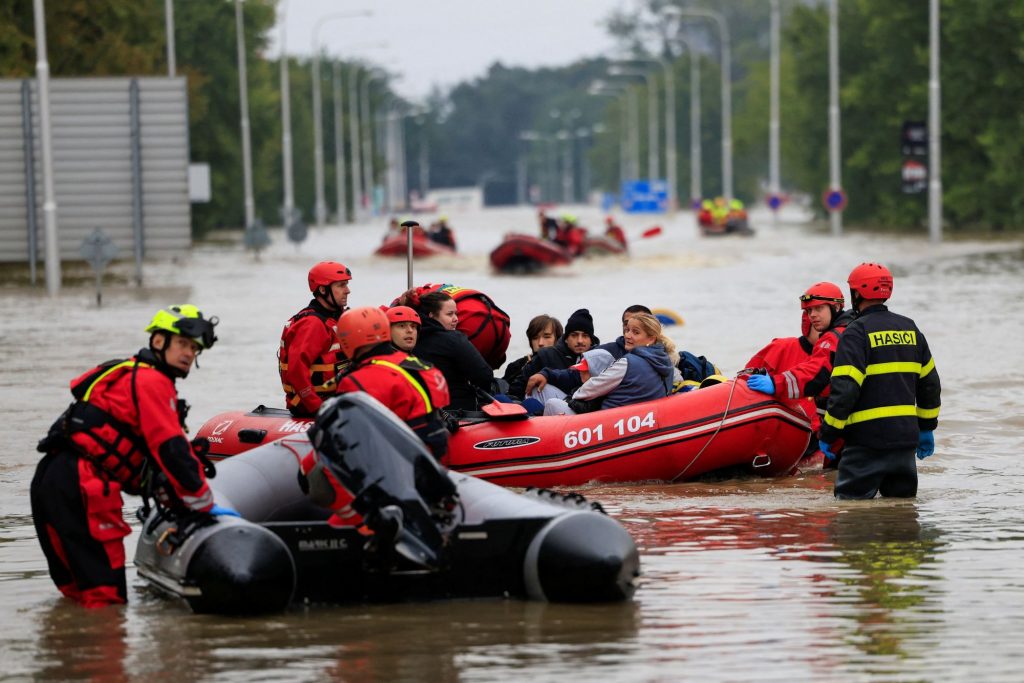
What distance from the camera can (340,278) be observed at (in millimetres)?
12203

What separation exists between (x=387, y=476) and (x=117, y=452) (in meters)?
1.26

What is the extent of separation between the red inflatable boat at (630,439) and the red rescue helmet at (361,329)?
3.07 m

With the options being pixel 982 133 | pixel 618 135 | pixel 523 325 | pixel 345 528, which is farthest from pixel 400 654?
pixel 618 135

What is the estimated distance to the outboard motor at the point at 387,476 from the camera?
8508 mm

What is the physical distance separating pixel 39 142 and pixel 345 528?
27744mm

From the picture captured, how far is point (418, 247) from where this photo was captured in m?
46.8

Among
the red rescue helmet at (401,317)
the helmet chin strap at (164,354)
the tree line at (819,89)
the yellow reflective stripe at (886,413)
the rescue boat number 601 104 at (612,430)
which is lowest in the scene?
the rescue boat number 601 104 at (612,430)

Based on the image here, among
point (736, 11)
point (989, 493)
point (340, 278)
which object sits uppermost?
point (736, 11)

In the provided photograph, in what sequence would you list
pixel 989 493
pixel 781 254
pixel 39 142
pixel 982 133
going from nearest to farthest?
pixel 989 493 < pixel 39 142 < pixel 781 254 < pixel 982 133

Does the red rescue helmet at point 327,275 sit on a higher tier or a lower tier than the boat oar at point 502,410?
higher

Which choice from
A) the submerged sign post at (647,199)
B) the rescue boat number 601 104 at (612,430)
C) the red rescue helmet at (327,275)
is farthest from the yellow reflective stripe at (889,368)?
the submerged sign post at (647,199)

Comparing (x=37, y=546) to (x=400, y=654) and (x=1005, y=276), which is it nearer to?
(x=400, y=654)

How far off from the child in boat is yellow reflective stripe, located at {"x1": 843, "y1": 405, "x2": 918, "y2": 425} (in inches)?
83.3

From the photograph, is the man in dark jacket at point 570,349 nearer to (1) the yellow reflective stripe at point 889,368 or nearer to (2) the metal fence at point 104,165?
(1) the yellow reflective stripe at point 889,368
